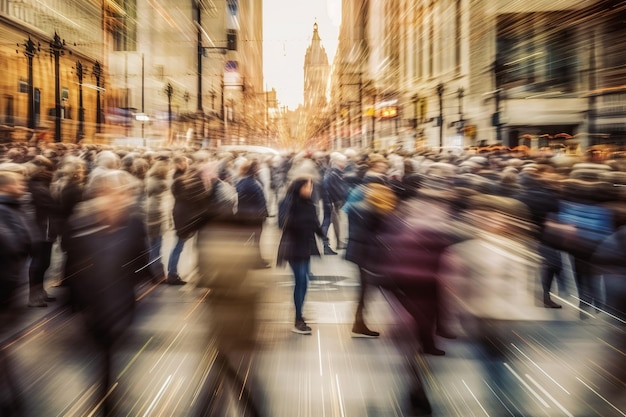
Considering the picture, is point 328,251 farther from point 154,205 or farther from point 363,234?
point 363,234

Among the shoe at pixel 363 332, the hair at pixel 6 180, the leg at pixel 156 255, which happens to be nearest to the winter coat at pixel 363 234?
the shoe at pixel 363 332

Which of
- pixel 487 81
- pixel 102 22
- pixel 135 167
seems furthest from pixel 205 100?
pixel 135 167

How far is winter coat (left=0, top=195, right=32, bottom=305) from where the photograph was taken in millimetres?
4230

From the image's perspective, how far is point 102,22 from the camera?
139 ft

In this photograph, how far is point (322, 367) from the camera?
18.7ft

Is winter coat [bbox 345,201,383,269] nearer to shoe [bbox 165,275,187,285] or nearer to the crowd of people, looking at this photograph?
the crowd of people

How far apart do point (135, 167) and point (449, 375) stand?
6.59m

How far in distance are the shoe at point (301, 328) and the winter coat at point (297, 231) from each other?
0.72 meters

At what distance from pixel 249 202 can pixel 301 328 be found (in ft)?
4.88

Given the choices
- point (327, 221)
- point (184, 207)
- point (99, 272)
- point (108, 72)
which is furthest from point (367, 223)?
point (108, 72)

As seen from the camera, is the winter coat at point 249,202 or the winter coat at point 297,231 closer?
the winter coat at point 249,202

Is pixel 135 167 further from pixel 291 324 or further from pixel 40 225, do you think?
pixel 291 324

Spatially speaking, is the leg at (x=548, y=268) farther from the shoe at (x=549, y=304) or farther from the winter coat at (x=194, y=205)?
the winter coat at (x=194, y=205)

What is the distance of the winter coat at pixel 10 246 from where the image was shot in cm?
423
